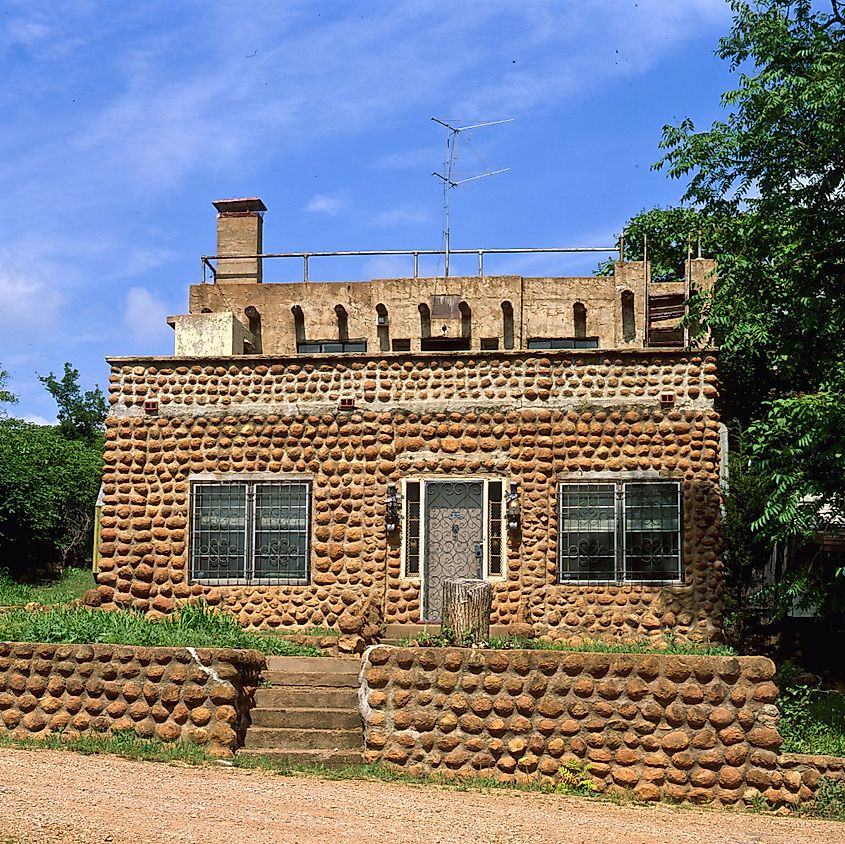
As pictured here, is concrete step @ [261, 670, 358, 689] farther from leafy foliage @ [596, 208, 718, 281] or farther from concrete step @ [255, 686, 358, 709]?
leafy foliage @ [596, 208, 718, 281]

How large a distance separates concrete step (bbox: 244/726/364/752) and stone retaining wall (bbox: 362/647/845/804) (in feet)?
1.00

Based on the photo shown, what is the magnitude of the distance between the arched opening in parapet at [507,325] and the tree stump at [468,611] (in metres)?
11.2

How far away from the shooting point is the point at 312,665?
1306 cm

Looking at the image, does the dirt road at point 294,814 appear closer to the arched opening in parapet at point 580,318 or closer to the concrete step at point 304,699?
the concrete step at point 304,699

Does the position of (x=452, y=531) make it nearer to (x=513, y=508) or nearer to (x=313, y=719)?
(x=513, y=508)

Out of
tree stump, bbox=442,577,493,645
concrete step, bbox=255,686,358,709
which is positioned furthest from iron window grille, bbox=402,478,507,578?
concrete step, bbox=255,686,358,709

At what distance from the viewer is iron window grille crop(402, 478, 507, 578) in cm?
1553

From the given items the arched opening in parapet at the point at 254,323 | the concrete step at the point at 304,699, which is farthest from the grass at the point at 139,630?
the arched opening in parapet at the point at 254,323

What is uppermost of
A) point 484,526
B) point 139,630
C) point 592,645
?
point 484,526

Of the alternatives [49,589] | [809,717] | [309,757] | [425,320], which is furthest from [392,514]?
[49,589]

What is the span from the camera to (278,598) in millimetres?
15680

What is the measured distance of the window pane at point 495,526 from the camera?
15.5m

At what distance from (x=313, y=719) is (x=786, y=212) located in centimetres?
885

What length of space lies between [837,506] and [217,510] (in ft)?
26.5
